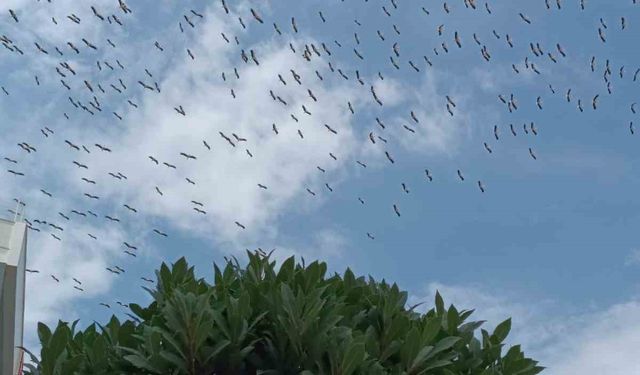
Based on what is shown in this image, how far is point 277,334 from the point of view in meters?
9.88

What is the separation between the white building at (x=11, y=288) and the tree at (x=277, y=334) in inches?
565

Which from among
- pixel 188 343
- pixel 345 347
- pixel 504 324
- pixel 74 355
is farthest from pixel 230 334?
pixel 504 324

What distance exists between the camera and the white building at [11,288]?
24094mm

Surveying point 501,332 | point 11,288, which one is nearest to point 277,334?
point 501,332

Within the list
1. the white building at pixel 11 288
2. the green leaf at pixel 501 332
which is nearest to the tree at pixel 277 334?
the green leaf at pixel 501 332

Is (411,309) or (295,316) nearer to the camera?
(295,316)

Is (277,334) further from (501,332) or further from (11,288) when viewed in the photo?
(11,288)

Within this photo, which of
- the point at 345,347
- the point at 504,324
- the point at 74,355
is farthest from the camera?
the point at 504,324

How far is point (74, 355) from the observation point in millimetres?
10375

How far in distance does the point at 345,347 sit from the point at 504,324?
2625mm

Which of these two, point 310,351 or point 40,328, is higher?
point 40,328

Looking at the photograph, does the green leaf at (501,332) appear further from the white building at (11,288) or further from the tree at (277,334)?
the white building at (11,288)

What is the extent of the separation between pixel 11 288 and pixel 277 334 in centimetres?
1717

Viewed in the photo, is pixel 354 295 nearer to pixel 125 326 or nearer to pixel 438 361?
pixel 438 361
